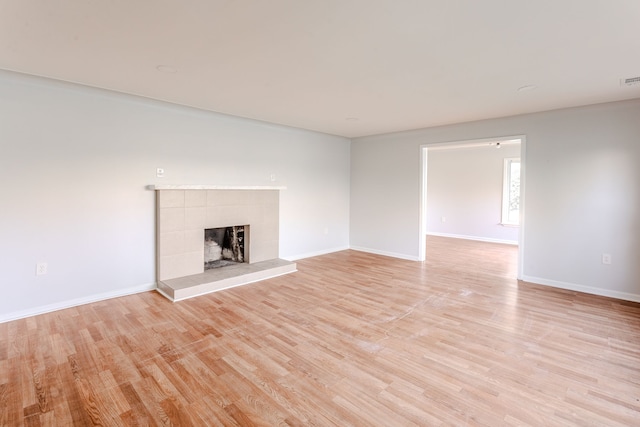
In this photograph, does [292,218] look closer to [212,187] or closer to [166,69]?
[212,187]

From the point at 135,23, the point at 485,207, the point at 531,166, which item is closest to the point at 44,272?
the point at 135,23

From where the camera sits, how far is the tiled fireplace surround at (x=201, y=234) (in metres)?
3.97

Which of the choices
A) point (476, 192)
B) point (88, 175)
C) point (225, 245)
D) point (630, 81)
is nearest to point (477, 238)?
point (476, 192)

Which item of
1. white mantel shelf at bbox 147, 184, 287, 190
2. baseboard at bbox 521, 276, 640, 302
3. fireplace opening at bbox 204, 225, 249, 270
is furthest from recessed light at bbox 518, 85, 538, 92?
fireplace opening at bbox 204, 225, 249, 270

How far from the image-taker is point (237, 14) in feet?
6.28

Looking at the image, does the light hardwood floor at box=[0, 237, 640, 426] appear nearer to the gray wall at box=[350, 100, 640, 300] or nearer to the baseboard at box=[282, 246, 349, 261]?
the gray wall at box=[350, 100, 640, 300]

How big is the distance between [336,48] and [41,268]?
3.62 meters

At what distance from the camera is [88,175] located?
11.5 ft

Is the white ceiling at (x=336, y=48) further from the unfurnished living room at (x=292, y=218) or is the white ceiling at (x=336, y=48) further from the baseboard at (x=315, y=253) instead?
the baseboard at (x=315, y=253)

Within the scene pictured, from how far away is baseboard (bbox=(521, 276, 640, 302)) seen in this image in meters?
3.79

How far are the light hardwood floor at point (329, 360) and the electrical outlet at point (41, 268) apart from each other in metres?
0.44

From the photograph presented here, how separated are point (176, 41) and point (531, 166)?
455cm

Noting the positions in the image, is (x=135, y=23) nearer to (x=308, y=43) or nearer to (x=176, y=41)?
(x=176, y=41)

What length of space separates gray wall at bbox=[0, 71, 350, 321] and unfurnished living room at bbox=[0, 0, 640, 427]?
0.02 meters
